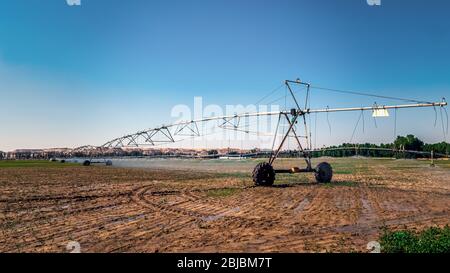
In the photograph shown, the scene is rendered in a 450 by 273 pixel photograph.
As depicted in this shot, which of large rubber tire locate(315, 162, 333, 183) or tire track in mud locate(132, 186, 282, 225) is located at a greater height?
large rubber tire locate(315, 162, 333, 183)

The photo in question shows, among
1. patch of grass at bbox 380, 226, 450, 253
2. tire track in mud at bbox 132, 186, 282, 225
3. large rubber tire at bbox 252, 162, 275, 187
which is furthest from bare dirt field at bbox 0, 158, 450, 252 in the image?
large rubber tire at bbox 252, 162, 275, 187

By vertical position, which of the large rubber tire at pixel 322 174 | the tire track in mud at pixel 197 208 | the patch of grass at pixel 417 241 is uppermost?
the large rubber tire at pixel 322 174

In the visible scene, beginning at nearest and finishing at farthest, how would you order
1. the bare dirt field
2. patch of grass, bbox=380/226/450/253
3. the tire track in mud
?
patch of grass, bbox=380/226/450/253 < the bare dirt field < the tire track in mud

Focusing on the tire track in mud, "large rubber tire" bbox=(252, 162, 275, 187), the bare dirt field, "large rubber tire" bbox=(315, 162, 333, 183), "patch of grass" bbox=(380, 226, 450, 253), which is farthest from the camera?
"large rubber tire" bbox=(315, 162, 333, 183)

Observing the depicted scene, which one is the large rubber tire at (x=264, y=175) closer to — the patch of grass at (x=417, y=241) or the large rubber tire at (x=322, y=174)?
the large rubber tire at (x=322, y=174)

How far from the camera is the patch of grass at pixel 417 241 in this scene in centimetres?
699

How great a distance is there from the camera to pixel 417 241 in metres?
7.61

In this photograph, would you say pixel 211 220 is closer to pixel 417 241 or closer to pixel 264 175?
pixel 417 241

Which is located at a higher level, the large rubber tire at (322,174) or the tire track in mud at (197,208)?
the large rubber tire at (322,174)

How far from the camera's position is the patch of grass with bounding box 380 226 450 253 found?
699 centimetres

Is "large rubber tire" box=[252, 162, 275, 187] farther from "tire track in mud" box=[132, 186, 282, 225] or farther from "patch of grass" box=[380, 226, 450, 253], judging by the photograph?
"patch of grass" box=[380, 226, 450, 253]

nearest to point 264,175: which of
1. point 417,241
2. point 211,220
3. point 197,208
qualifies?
point 197,208

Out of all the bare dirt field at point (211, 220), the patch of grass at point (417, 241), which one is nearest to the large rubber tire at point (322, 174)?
the bare dirt field at point (211, 220)
